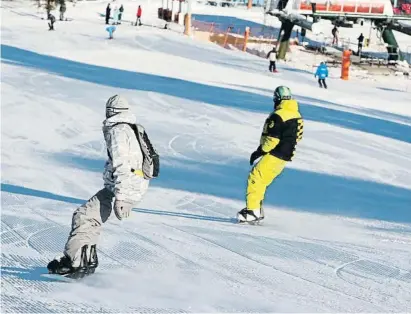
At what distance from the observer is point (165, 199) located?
33.4 feet

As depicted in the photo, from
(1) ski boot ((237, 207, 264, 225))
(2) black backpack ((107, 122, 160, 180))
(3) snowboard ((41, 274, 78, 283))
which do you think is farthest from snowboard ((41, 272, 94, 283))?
(1) ski boot ((237, 207, 264, 225))

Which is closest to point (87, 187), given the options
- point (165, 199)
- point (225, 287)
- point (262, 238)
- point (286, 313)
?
point (165, 199)

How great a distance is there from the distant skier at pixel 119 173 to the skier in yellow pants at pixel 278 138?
8.42 ft

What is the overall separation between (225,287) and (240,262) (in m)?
0.85

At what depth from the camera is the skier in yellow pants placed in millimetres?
8141

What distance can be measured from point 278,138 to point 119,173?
284cm

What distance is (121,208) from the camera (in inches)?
225

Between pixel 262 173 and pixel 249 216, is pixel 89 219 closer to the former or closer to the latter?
pixel 262 173

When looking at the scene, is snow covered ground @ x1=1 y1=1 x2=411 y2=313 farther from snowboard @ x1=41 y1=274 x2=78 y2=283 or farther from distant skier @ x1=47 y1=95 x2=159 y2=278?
distant skier @ x1=47 y1=95 x2=159 y2=278

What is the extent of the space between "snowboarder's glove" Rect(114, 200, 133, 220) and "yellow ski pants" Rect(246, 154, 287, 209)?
9.25 ft

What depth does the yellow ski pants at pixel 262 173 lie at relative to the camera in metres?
8.31

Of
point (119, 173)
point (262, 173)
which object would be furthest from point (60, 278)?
point (262, 173)

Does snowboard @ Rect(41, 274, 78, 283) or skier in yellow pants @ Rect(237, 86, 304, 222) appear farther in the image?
skier in yellow pants @ Rect(237, 86, 304, 222)

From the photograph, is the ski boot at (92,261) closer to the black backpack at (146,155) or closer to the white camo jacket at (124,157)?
the white camo jacket at (124,157)
